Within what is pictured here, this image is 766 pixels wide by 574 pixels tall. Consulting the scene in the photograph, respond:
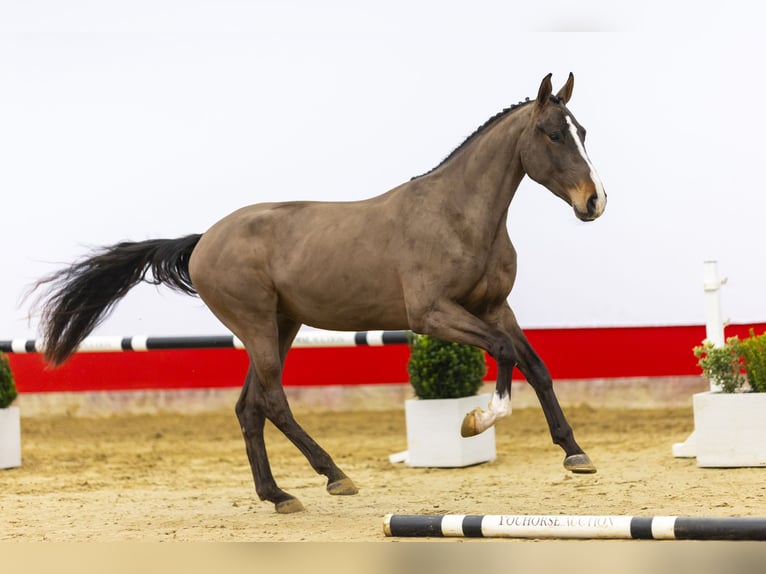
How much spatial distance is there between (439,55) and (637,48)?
154cm

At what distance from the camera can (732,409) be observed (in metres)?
6.06

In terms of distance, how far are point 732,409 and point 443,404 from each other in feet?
5.83

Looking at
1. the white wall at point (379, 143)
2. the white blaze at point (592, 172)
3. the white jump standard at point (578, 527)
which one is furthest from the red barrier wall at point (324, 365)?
the white jump standard at point (578, 527)

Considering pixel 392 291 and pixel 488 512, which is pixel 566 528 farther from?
pixel 392 291

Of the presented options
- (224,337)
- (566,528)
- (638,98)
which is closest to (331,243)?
(566,528)

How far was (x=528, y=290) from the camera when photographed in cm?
833

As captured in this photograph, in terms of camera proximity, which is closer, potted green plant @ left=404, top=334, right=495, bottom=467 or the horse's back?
the horse's back

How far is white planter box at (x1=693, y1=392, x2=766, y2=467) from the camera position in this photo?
5988mm

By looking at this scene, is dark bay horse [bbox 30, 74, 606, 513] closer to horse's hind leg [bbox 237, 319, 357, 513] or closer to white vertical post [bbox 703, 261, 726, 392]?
horse's hind leg [bbox 237, 319, 357, 513]

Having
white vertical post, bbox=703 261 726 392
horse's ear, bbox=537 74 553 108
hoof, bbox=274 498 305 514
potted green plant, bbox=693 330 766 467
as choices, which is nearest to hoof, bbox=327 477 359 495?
hoof, bbox=274 498 305 514

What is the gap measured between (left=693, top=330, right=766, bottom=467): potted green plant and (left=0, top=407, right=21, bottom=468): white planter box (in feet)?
14.9

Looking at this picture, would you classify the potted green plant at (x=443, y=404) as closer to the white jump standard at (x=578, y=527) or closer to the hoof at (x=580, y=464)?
the hoof at (x=580, y=464)

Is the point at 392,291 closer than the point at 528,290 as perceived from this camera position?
Yes

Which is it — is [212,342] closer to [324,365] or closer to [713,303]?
[324,365]
